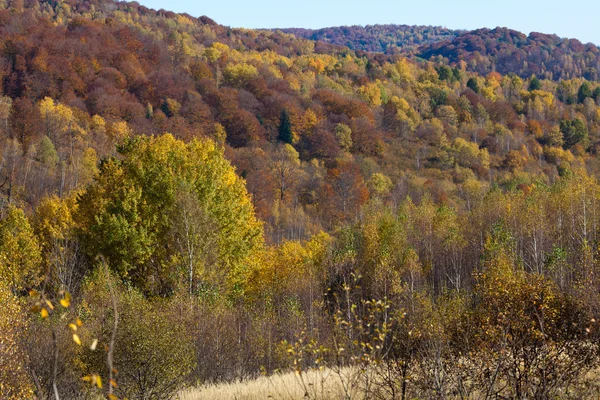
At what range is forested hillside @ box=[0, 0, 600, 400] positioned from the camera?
1038 centimetres

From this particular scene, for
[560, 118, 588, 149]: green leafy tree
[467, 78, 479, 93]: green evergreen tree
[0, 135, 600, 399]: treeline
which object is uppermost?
[467, 78, 479, 93]: green evergreen tree

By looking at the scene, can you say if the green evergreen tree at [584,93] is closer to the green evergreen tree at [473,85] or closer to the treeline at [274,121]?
the treeline at [274,121]

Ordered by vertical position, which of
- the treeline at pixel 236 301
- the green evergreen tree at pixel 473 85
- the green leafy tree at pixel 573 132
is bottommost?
the treeline at pixel 236 301

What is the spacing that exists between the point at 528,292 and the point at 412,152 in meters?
128

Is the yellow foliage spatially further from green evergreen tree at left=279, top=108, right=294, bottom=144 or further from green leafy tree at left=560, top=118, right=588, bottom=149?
green leafy tree at left=560, top=118, right=588, bottom=149

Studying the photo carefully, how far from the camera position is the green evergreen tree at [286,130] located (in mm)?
132000

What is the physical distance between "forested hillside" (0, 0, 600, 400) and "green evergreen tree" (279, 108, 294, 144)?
0.50 meters

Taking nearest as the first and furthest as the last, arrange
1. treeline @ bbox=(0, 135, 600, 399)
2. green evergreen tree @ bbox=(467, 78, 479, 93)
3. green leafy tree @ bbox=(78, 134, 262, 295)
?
treeline @ bbox=(0, 135, 600, 399) → green leafy tree @ bbox=(78, 134, 262, 295) → green evergreen tree @ bbox=(467, 78, 479, 93)

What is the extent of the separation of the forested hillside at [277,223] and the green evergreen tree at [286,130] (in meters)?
0.50

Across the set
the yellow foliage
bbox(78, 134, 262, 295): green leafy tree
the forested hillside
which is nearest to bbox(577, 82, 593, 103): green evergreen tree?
the forested hillside

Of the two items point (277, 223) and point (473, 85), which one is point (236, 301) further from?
point (473, 85)

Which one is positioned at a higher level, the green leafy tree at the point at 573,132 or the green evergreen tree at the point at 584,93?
the green evergreen tree at the point at 584,93

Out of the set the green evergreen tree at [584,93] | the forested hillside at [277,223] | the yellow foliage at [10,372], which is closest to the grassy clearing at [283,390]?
the forested hillside at [277,223]

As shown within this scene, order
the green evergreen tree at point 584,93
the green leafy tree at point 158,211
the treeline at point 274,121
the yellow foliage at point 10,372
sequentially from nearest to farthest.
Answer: the yellow foliage at point 10,372
the green leafy tree at point 158,211
the treeline at point 274,121
the green evergreen tree at point 584,93
